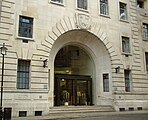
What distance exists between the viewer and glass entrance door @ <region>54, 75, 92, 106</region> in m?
24.8

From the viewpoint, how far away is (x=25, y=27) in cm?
2058

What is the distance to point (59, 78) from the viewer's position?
2500 cm

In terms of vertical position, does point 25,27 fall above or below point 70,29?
below

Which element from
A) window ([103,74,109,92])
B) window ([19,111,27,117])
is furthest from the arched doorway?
window ([19,111,27,117])

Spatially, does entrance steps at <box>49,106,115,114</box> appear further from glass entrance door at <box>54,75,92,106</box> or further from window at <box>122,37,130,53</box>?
window at <box>122,37,130,53</box>

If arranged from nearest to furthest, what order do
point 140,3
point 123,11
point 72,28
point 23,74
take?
point 23,74
point 72,28
point 123,11
point 140,3

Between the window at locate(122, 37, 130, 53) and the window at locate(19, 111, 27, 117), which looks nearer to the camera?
the window at locate(19, 111, 27, 117)

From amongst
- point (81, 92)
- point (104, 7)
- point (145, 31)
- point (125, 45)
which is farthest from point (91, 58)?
point (145, 31)

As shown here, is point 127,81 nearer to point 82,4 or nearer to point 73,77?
point 73,77

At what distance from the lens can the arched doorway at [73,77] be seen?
2512 cm

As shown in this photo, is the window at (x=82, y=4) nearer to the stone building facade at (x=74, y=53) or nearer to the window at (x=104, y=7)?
the stone building facade at (x=74, y=53)

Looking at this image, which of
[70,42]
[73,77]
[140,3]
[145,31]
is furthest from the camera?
[140,3]

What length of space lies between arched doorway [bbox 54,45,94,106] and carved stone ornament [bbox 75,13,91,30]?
4.19 m

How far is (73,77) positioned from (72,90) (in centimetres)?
158
